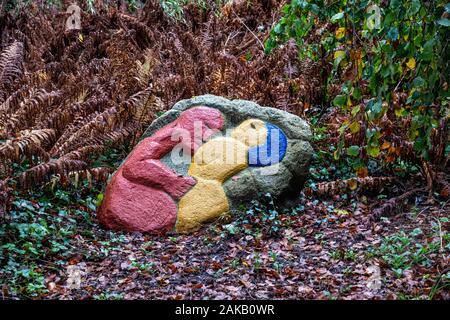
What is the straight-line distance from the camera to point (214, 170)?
5426 mm

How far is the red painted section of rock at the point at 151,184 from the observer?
17.2 ft

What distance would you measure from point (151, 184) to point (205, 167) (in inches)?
21.0

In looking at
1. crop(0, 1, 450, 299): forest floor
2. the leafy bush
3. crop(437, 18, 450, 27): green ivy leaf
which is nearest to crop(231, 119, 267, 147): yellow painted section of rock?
crop(0, 1, 450, 299): forest floor

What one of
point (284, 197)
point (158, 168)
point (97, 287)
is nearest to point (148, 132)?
point (158, 168)

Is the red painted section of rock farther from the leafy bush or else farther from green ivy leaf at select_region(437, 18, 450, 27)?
green ivy leaf at select_region(437, 18, 450, 27)

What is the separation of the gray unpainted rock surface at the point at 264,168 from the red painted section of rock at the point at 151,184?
13cm

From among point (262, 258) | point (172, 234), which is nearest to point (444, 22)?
point (262, 258)

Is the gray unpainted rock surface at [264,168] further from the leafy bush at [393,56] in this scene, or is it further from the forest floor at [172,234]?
the leafy bush at [393,56]

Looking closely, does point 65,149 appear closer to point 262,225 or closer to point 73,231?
point 73,231

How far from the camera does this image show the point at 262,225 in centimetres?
514

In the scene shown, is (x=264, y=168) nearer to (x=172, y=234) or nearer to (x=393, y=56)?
(x=172, y=234)

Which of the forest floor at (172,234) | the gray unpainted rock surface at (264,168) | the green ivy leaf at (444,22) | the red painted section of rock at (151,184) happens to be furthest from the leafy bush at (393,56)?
the red painted section of rock at (151,184)

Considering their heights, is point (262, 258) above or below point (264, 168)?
below

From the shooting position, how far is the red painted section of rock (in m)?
5.25
